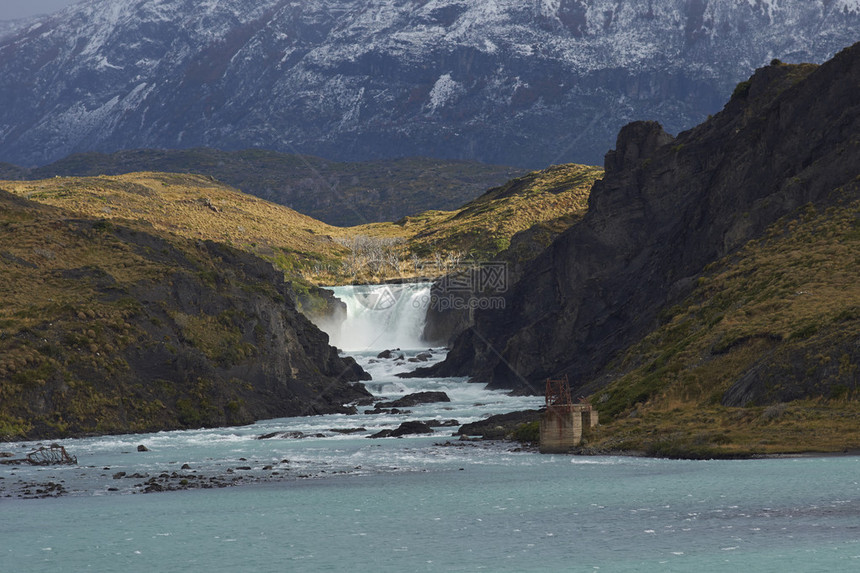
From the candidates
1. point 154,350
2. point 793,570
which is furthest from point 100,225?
point 793,570

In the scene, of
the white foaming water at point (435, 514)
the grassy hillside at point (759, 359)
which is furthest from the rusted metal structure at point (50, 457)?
the grassy hillside at point (759, 359)

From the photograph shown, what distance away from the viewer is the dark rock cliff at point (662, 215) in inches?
4235

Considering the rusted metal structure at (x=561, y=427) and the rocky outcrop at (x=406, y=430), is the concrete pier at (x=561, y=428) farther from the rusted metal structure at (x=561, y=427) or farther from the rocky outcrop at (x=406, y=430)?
the rocky outcrop at (x=406, y=430)

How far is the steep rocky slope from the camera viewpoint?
4023 inches

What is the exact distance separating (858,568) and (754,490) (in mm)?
16431

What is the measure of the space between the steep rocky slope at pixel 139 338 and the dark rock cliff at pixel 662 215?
26001 millimetres

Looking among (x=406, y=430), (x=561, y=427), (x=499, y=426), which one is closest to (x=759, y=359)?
(x=561, y=427)

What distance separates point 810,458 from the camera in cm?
6072

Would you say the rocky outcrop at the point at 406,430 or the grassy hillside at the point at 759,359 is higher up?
the grassy hillside at the point at 759,359

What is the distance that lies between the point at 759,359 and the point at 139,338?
6534cm

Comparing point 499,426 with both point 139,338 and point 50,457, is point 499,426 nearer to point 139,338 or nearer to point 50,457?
point 50,457

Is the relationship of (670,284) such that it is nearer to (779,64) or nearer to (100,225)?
(779,64)

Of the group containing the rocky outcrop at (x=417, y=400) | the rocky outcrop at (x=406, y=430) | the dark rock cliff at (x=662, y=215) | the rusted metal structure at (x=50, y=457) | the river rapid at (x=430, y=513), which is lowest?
the river rapid at (x=430, y=513)

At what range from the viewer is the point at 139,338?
113688 millimetres
